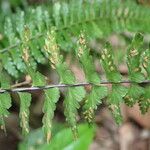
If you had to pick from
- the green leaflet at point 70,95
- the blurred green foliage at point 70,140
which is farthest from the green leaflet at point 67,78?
the blurred green foliage at point 70,140

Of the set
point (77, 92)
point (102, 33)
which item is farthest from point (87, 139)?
point (77, 92)

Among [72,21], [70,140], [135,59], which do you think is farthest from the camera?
[70,140]

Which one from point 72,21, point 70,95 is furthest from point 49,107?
point 72,21

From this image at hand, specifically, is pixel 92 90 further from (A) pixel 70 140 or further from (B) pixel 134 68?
(A) pixel 70 140

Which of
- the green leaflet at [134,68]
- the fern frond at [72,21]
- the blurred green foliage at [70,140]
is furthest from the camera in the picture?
the blurred green foliage at [70,140]

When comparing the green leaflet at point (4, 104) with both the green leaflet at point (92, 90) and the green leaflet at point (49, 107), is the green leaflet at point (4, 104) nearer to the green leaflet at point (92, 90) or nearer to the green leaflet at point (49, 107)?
the green leaflet at point (49, 107)

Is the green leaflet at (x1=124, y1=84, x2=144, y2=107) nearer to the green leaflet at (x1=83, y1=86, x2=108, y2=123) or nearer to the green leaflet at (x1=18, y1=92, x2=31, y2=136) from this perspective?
the green leaflet at (x1=83, y1=86, x2=108, y2=123)
